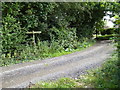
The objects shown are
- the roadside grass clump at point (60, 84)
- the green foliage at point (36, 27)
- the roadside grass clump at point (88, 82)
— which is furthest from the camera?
the green foliage at point (36, 27)

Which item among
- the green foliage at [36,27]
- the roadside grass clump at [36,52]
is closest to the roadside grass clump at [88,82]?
the roadside grass clump at [36,52]

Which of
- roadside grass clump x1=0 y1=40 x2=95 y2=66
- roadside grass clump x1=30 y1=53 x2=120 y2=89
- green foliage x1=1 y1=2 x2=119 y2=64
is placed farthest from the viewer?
green foliage x1=1 y1=2 x2=119 y2=64

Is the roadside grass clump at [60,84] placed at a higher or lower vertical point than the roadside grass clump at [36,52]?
lower

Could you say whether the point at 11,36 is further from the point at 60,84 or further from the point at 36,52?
the point at 60,84

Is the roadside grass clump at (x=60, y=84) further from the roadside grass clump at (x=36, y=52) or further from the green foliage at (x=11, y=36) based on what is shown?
the green foliage at (x=11, y=36)

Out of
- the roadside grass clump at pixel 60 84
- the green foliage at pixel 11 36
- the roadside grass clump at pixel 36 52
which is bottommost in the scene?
the roadside grass clump at pixel 60 84

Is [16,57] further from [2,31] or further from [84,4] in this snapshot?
[84,4]

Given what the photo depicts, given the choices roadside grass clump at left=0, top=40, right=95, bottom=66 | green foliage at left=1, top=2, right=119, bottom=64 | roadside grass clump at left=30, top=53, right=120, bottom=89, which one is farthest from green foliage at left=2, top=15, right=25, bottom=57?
roadside grass clump at left=30, top=53, right=120, bottom=89

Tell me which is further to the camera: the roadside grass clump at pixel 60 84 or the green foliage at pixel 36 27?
the green foliage at pixel 36 27

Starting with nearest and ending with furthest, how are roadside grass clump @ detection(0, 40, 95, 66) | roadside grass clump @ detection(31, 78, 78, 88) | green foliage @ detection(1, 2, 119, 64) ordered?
roadside grass clump @ detection(31, 78, 78, 88) < roadside grass clump @ detection(0, 40, 95, 66) < green foliage @ detection(1, 2, 119, 64)

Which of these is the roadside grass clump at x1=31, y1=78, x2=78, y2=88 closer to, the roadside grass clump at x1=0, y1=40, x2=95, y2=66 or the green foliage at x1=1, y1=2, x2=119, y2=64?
the roadside grass clump at x1=0, y1=40, x2=95, y2=66

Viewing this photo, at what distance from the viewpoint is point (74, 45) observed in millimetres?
6773

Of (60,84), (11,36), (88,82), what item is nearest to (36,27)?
(11,36)

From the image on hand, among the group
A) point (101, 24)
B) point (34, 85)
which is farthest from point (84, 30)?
point (34, 85)
